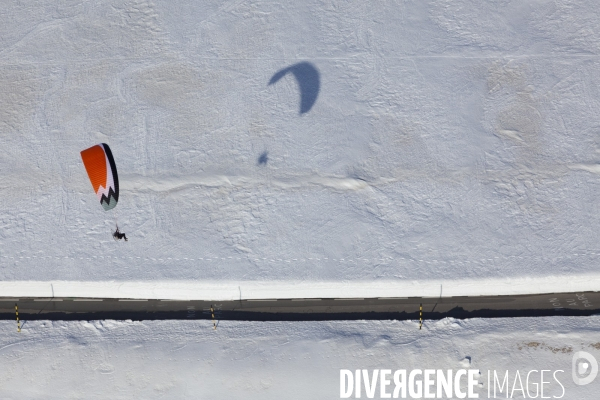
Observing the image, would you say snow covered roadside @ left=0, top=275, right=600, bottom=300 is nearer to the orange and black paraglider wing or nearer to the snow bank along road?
the snow bank along road

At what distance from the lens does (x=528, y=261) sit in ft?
36.6

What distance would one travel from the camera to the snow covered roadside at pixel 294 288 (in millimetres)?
10969

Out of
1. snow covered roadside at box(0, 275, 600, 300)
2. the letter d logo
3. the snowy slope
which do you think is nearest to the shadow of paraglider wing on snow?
the snowy slope

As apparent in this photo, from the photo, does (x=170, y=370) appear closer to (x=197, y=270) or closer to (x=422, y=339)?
(x=197, y=270)

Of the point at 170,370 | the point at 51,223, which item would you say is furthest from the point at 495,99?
the point at 51,223

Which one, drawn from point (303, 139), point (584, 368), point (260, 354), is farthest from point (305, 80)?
point (584, 368)

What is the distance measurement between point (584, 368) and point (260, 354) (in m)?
5.35

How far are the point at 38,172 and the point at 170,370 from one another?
523 centimetres

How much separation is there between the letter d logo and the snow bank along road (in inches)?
30.5

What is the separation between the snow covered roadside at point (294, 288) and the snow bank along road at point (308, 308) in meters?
0.09

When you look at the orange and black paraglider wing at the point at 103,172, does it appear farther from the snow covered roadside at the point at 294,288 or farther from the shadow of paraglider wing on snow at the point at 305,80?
the shadow of paraglider wing on snow at the point at 305,80

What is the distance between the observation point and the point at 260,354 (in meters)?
10.4

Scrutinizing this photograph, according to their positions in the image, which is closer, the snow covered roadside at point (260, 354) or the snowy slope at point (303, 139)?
the snow covered roadside at point (260, 354)

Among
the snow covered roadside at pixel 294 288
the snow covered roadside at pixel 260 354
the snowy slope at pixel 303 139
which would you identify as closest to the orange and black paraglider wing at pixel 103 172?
the snowy slope at pixel 303 139
